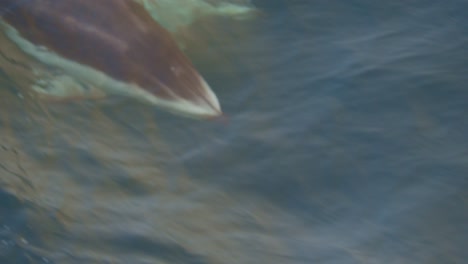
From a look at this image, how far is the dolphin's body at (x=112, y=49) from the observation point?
4.96m

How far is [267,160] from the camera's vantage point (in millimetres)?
4785

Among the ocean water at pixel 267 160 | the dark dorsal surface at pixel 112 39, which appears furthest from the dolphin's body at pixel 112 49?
the ocean water at pixel 267 160

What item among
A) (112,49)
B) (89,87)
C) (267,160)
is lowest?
(267,160)

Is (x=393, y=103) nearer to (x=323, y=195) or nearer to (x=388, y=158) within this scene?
(x=388, y=158)

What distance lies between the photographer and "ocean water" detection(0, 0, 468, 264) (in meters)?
4.26

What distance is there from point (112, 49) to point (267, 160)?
973 mm

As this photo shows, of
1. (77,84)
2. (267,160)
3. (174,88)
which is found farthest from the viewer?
(77,84)

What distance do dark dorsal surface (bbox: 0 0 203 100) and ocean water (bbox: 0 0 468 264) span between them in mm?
160

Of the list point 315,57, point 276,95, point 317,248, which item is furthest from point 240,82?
point 317,248

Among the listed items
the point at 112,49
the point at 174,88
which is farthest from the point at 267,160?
the point at 112,49

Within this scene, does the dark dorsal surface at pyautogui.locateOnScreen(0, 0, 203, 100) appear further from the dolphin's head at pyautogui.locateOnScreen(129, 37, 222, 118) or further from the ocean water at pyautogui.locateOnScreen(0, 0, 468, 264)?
the ocean water at pyautogui.locateOnScreen(0, 0, 468, 264)

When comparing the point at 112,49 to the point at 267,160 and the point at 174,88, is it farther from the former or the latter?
the point at 267,160

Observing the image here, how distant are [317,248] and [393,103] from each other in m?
1.17

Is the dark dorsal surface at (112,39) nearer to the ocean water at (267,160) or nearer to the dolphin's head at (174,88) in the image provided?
the dolphin's head at (174,88)
